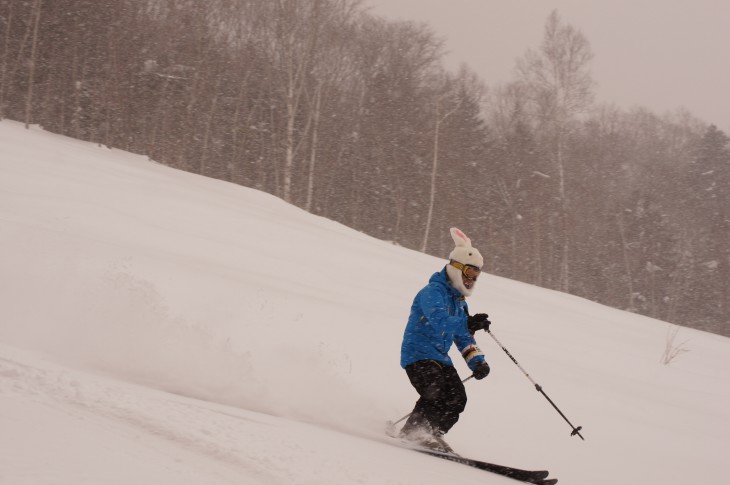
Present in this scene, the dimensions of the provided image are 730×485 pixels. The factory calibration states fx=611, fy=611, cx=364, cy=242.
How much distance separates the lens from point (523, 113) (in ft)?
136

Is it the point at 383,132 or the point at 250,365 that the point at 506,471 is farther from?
the point at 383,132

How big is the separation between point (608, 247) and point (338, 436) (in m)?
39.6

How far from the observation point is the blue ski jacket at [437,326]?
17.2ft

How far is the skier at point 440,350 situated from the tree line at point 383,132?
1966 centimetres


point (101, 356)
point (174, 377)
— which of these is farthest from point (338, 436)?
point (101, 356)

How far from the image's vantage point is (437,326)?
206 inches

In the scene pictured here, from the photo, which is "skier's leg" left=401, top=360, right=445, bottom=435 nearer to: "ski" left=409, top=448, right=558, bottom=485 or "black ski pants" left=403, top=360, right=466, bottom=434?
"black ski pants" left=403, top=360, right=466, bottom=434

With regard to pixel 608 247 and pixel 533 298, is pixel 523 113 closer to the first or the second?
pixel 608 247

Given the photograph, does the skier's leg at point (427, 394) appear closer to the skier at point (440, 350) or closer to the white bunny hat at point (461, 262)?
the skier at point (440, 350)

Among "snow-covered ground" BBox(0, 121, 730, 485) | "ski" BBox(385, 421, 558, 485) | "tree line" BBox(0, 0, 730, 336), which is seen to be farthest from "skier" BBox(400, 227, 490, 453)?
"tree line" BBox(0, 0, 730, 336)

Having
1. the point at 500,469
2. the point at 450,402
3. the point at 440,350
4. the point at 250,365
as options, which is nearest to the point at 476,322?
the point at 440,350

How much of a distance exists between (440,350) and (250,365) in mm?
1884

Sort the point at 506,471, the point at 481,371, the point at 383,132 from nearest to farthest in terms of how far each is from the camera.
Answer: the point at 506,471, the point at 481,371, the point at 383,132

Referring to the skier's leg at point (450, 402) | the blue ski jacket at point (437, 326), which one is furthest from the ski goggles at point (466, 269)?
the skier's leg at point (450, 402)
